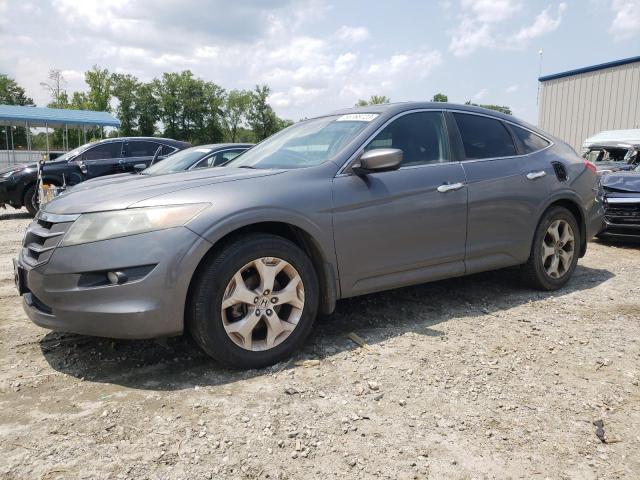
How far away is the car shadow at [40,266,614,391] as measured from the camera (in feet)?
9.66

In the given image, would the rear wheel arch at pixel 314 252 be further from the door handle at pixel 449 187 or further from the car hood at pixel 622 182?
the car hood at pixel 622 182

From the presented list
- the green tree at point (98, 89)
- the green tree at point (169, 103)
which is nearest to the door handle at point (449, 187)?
the green tree at point (98, 89)

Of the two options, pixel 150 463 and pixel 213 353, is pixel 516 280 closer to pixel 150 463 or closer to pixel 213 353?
pixel 213 353

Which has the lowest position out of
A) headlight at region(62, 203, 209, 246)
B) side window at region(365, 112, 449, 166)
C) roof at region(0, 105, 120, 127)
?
headlight at region(62, 203, 209, 246)

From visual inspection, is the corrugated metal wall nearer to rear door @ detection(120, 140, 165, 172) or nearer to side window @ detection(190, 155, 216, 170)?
rear door @ detection(120, 140, 165, 172)

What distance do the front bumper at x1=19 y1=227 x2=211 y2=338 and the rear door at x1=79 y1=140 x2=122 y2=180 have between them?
27.4 feet

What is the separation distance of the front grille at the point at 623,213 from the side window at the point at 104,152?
9.10 meters

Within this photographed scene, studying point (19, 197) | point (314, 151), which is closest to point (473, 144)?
point (314, 151)

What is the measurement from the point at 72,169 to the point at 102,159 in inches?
24.5

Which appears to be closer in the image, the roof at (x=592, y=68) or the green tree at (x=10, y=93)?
the roof at (x=592, y=68)

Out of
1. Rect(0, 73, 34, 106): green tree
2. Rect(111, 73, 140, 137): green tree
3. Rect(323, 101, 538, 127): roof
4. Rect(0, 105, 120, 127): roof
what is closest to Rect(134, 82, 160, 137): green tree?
Rect(111, 73, 140, 137): green tree

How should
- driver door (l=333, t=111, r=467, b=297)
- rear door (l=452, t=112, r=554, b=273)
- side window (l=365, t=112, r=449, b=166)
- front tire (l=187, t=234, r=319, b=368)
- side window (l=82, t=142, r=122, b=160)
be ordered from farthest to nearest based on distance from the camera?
side window (l=82, t=142, r=122, b=160), rear door (l=452, t=112, r=554, b=273), side window (l=365, t=112, r=449, b=166), driver door (l=333, t=111, r=467, b=297), front tire (l=187, t=234, r=319, b=368)

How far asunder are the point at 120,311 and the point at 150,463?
857 mm

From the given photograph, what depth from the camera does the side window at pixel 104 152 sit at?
10.5m
